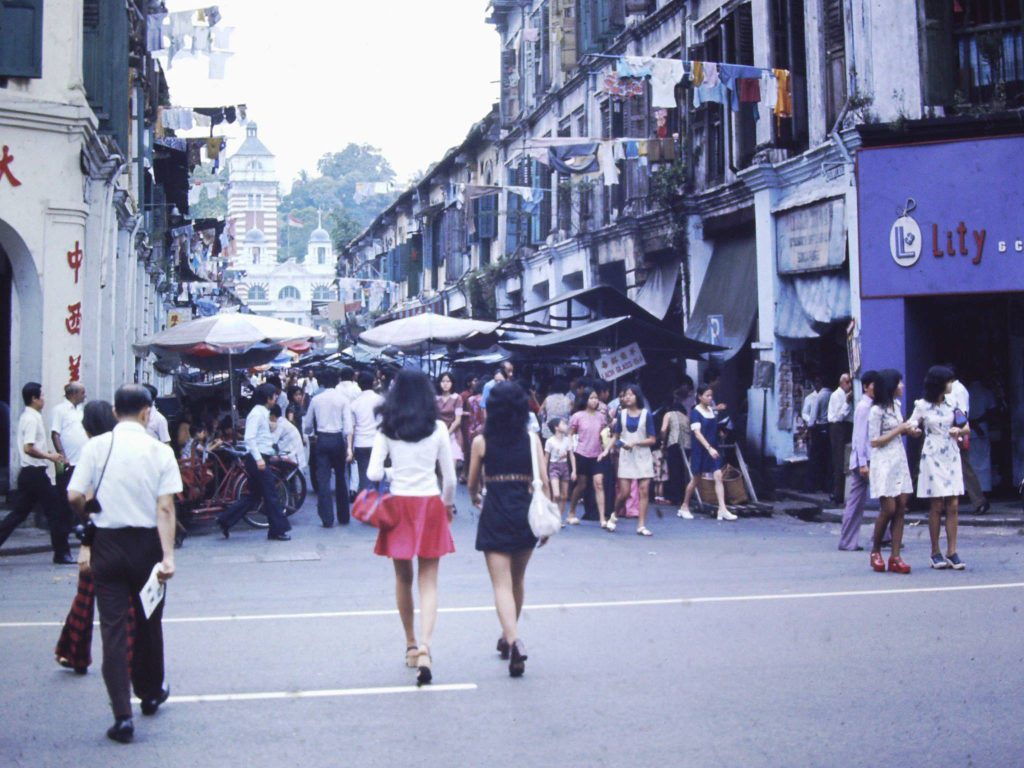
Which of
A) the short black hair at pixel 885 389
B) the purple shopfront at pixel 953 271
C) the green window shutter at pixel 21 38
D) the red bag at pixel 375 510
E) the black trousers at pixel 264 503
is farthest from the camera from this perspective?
the purple shopfront at pixel 953 271

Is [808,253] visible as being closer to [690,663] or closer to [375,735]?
[690,663]

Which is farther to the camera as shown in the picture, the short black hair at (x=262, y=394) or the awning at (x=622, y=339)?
the awning at (x=622, y=339)

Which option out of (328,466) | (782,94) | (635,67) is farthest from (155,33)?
(782,94)

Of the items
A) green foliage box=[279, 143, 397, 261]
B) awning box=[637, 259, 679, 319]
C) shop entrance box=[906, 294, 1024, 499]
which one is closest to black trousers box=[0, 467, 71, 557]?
shop entrance box=[906, 294, 1024, 499]

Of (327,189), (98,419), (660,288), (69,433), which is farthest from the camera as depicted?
(327,189)

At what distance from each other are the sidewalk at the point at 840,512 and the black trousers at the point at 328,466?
19.1ft

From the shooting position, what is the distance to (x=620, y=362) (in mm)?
18906

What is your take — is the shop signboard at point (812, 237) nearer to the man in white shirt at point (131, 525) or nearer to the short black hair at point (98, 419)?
the short black hair at point (98, 419)

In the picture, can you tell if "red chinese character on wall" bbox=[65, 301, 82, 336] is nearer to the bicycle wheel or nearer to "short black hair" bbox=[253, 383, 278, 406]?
"short black hair" bbox=[253, 383, 278, 406]

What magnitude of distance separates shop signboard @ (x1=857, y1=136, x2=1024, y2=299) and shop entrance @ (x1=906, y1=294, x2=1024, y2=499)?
1.79 ft

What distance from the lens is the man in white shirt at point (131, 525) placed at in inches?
248

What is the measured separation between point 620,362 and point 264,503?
602 centimetres

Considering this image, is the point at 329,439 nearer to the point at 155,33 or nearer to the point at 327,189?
the point at 155,33

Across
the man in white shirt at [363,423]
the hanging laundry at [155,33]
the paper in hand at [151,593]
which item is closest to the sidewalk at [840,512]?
the man in white shirt at [363,423]
